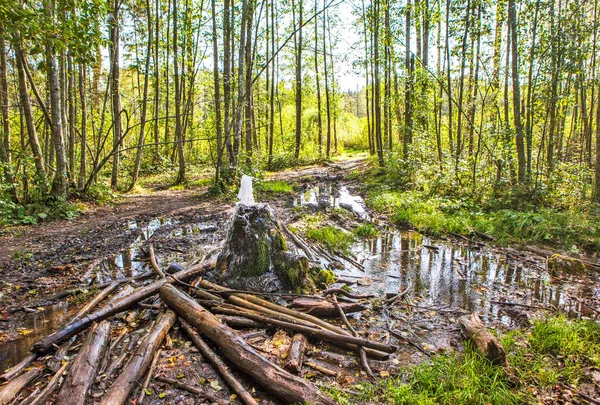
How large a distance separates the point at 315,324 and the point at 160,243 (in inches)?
189

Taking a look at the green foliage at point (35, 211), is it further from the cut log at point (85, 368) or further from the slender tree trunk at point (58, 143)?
the cut log at point (85, 368)

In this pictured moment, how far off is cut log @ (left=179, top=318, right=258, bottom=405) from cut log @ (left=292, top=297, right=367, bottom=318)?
1.32m

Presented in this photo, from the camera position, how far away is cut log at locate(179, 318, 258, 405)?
2970 mm

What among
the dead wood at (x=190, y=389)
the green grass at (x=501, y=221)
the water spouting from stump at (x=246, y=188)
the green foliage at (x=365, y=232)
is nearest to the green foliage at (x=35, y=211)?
the water spouting from stump at (x=246, y=188)

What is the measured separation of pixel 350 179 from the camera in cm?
1900

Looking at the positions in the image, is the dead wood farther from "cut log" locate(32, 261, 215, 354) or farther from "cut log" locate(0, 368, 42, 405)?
"cut log" locate(32, 261, 215, 354)

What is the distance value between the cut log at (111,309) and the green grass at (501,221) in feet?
20.6

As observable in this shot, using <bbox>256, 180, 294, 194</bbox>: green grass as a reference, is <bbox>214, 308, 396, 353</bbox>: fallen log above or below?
Result: below

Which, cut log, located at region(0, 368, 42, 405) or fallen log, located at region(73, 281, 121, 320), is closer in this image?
cut log, located at region(0, 368, 42, 405)

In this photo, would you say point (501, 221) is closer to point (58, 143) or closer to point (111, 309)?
point (111, 309)

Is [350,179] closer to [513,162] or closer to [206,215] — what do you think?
[513,162]

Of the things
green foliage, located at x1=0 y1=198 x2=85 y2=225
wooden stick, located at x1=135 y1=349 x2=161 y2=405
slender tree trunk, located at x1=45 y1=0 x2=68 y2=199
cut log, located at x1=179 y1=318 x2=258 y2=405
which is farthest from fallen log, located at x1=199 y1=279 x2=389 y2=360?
slender tree trunk, located at x1=45 y1=0 x2=68 y2=199

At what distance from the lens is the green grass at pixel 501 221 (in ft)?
24.6

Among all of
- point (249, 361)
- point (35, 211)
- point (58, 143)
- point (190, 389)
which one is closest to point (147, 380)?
point (190, 389)
